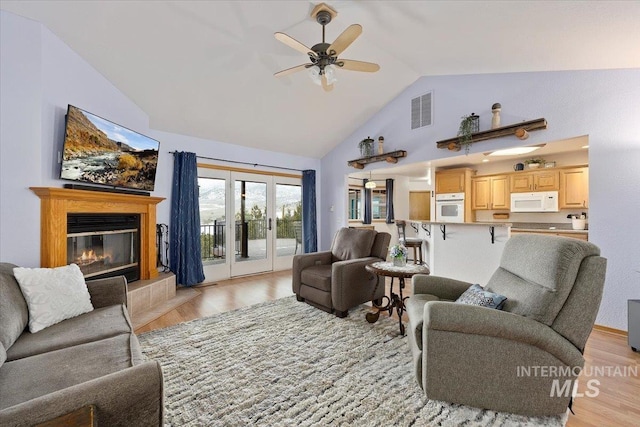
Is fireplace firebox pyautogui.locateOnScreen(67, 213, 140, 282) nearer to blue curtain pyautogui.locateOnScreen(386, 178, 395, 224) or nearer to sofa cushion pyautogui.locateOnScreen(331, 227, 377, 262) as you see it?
sofa cushion pyautogui.locateOnScreen(331, 227, 377, 262)

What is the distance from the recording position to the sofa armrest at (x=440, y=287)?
7.72 ft

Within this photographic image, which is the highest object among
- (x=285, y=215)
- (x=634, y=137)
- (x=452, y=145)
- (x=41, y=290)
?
(x=452, y=145)

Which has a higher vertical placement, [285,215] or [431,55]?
[431,55]

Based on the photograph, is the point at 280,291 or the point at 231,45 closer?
the point at 231,45

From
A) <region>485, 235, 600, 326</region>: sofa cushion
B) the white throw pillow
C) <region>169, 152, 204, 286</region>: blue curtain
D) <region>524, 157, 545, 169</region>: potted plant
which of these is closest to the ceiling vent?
<region>524, 157, 545, 169</region>: potted plant

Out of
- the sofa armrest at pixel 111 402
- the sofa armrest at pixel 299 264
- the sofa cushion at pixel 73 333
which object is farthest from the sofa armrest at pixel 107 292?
the sofa armrest at pixel 299 264

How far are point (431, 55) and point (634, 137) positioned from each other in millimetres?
2309

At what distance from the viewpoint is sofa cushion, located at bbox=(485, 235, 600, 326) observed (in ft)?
5.16

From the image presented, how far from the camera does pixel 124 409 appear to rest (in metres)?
1.04

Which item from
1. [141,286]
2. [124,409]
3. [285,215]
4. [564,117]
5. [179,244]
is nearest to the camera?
[124,409]

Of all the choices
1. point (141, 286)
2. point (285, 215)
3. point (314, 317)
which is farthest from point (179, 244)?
point (314, 317)

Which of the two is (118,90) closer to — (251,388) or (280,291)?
(280,291)

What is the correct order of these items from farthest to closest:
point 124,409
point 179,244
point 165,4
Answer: point 179,244
point 165,4
point 124,409

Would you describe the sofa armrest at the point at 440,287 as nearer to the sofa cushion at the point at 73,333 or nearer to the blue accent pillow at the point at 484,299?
the blue accent pillow at the point at 484,299
